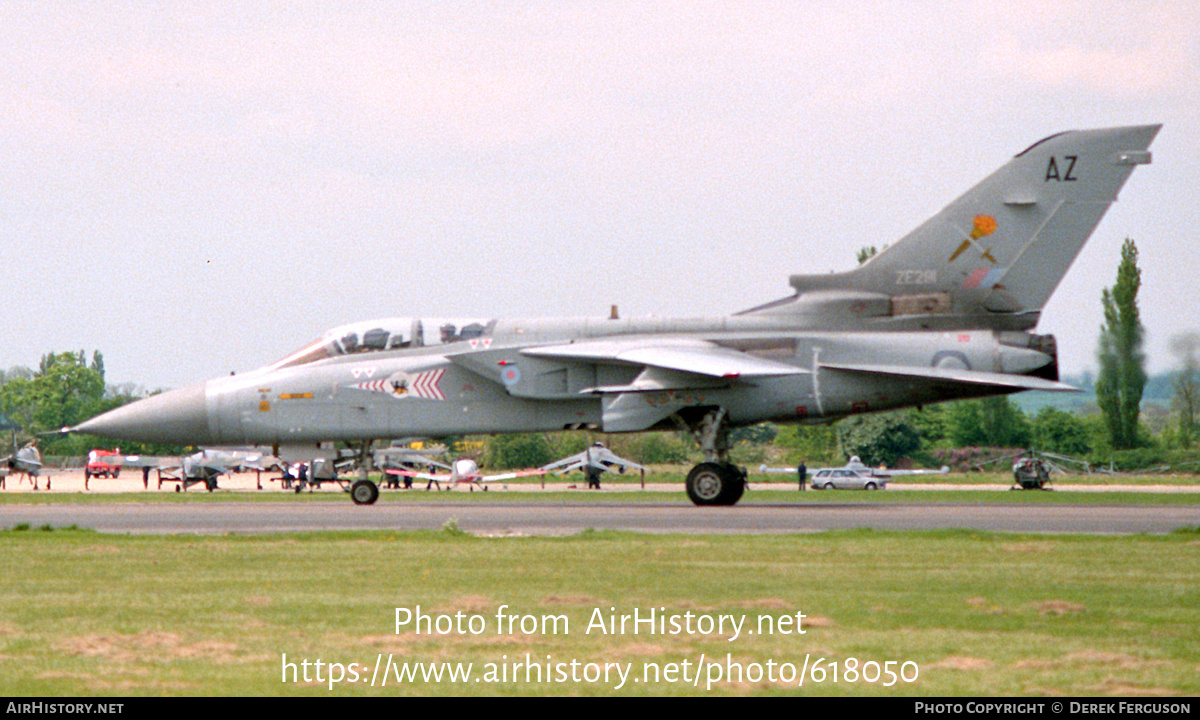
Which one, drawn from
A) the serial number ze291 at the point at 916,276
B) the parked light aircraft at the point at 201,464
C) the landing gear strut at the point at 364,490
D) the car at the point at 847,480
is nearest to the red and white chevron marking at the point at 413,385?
the landing gear strut at the point at 364,490

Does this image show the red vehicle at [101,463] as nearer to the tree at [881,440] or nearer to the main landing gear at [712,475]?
the tree at [881,440]

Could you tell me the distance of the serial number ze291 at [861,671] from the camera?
23.9 ft

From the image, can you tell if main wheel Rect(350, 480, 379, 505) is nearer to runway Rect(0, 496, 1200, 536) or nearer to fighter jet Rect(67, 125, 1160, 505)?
runway Rect(0, 496, 1200, 536)

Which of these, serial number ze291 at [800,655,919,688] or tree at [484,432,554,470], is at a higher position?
tree at [484,432,554,470]

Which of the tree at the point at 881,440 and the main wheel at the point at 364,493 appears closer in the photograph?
the main wheel at the point at 364,493

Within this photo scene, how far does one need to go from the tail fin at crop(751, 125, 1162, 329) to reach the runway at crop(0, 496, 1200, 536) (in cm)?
346

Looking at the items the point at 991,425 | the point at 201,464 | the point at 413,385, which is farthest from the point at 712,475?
the point at 991,425

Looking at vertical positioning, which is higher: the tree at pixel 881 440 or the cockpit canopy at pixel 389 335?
the cockpit canopy at pixel 389 335

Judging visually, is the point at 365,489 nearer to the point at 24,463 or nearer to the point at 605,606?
the point at 605,606

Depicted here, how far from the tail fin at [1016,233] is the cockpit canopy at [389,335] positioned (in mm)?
7583

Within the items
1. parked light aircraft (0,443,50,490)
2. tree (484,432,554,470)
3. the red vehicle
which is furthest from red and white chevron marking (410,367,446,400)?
tree (484,432,554,470)

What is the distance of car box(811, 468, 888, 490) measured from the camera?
1986 inches

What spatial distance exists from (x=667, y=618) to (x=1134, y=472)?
4821cm
